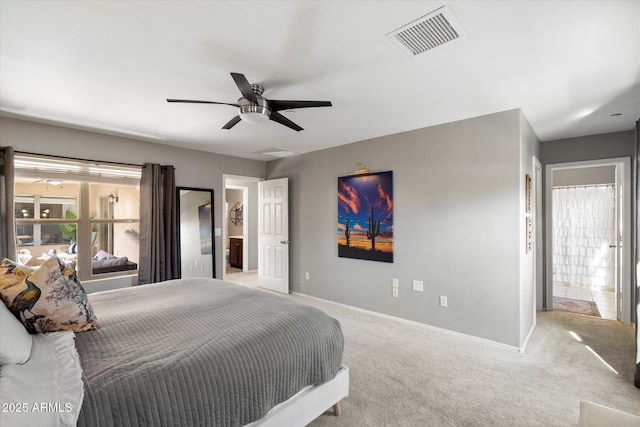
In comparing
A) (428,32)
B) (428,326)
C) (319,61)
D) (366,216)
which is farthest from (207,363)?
(366,216)

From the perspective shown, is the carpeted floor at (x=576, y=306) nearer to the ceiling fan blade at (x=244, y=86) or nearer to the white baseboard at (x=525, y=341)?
the white baseboard at (x=525, y=341)

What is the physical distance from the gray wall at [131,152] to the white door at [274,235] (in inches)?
21.1

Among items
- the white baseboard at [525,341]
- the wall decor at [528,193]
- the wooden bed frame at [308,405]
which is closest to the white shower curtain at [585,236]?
the white baseboard at [525,341]

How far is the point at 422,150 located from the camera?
11.9 ft

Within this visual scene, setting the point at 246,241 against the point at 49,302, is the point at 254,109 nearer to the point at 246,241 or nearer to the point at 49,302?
the point at 49,302

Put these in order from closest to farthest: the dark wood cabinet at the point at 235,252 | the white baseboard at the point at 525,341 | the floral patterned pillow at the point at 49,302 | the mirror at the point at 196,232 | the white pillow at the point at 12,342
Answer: the white pillow at the point at 12,342 → the floral patterned pillow at the point at 49,302 → the white baseboard at the point at 525,341 → the mirror at the point at 196,232 → the dark wood cabinet at the point at 235,252

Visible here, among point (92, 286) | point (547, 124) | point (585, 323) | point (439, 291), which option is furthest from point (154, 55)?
point (585, 323)

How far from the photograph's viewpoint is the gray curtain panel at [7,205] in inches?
120

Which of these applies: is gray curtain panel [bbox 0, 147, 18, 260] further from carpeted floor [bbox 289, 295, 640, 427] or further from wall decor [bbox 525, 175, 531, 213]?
wall decor [bbox 525, 175, 531, 213]

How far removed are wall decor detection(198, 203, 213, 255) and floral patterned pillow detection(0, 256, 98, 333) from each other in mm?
3052

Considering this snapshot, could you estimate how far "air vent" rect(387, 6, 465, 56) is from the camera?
162 cm

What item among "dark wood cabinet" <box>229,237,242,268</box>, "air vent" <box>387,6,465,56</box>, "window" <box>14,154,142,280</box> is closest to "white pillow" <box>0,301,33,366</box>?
"air vent" <box>387,6,465,56</box>

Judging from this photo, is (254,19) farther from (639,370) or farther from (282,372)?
(639,370)

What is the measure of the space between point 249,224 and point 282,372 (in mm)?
5767
